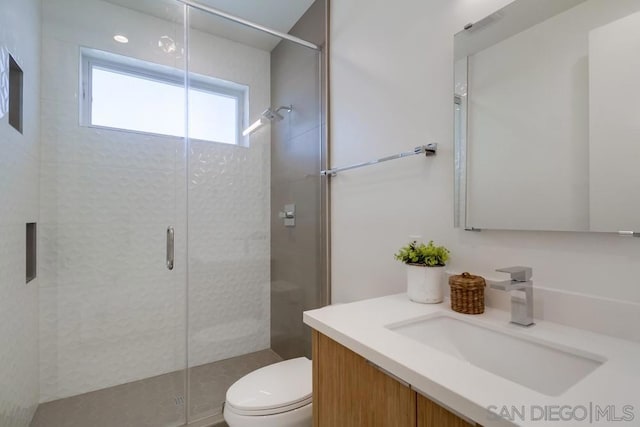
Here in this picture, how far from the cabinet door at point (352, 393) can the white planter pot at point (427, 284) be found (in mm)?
397

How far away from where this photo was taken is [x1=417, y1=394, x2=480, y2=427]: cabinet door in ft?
1.70

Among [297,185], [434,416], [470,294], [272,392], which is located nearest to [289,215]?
[297,185]

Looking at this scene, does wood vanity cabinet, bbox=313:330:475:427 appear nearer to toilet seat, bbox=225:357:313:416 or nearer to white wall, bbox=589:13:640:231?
toilet seat, bbox=225:357:313:416

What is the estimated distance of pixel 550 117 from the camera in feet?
2.87

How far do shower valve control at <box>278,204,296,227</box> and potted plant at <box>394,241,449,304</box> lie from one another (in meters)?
1.14

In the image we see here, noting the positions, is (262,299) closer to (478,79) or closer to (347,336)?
(347,336)

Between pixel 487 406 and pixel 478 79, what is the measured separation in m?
1.02

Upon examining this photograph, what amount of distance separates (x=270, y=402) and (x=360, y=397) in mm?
576

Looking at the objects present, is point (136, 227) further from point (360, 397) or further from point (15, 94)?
point (360, 397)

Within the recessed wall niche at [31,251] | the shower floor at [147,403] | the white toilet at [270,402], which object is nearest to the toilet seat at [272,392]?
the white toilet at [270,402]

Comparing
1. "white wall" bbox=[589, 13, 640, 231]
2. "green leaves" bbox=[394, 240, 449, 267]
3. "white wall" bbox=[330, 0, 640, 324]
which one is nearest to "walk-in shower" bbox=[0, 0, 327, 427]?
"white wall" bbox=[330, 0, 640, 324]

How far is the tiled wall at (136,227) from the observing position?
1780 mm

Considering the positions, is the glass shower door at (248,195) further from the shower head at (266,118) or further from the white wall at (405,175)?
the white wall at (405,175)

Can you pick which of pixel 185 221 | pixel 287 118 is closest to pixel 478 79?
pixel 287 118
